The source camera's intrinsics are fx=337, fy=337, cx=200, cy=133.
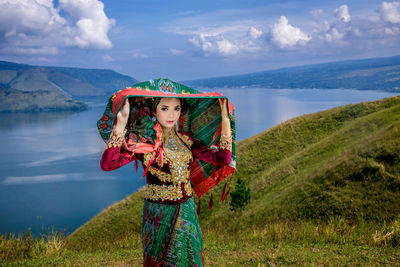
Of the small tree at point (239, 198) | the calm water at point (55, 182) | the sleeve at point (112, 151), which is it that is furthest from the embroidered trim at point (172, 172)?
the calm water at point (55, 182)

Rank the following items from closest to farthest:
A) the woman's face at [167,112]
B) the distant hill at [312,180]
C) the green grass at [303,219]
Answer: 1. the woman's face at [167,112]
2. the green grass at [303,219]
3. the distant hill at [312,180]

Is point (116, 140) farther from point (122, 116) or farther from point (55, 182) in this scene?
point (55, 182)

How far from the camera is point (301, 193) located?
13586 millimetres

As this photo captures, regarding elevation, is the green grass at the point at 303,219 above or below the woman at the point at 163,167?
below

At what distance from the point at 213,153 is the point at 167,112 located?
31.3 inches

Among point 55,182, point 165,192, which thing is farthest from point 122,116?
point 55,182

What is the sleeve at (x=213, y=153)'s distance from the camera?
4219mm

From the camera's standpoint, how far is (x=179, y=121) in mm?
4586

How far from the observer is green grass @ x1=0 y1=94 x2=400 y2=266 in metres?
7.18

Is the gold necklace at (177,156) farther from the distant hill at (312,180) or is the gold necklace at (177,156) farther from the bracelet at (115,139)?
the distant hill at (312,180)

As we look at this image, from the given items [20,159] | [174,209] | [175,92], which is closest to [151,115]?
[175,92]

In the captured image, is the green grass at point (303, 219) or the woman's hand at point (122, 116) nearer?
the woman's hand at point (122, 116)

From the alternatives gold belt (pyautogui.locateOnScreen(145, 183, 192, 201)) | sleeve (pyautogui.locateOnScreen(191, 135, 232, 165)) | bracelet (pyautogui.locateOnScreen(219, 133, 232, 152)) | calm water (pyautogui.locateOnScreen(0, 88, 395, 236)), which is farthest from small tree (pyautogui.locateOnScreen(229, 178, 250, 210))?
calm water (pyautogui.locateOnScreen(0, 88, 395, 236))

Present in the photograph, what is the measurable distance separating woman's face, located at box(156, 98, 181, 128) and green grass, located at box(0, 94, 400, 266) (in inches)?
146
